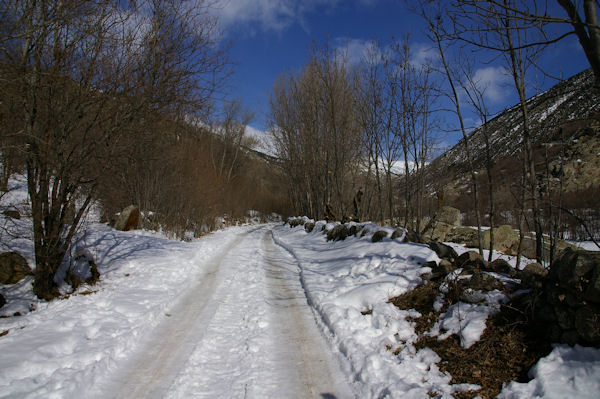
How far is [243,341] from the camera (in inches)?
173

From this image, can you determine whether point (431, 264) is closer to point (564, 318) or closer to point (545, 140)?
point (564, 318)

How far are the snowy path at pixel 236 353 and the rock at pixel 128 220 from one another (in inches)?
359

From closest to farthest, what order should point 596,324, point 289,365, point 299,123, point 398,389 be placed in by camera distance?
point 596,324, point 398,389, point 289,365, point 299,123

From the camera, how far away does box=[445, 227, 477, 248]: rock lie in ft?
52.9

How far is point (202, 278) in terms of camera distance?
7.98 m

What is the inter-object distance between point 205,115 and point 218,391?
22.0 ft

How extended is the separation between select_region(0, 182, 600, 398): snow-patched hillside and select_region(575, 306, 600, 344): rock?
6.2 inches

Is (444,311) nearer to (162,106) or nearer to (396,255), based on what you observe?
(396,255)

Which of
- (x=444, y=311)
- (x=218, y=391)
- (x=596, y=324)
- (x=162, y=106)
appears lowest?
(x=218, y=391)

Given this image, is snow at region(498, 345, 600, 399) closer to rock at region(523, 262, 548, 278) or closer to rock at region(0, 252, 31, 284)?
rock at region(523, 262, 548, 278)

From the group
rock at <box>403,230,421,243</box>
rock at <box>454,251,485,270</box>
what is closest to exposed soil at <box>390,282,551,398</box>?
rock at <box>454,251,485,270</box>

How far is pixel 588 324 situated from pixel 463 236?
1506 centimetres

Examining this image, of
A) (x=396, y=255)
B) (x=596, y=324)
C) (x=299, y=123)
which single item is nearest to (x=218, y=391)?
(x=596, y=324)

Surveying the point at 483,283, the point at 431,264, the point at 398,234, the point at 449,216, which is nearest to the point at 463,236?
the point at 449,216
